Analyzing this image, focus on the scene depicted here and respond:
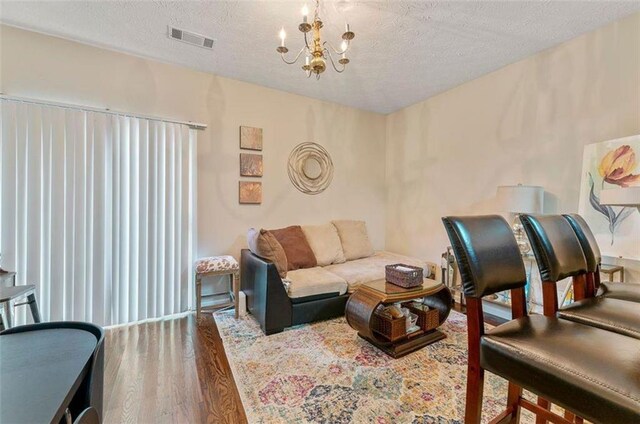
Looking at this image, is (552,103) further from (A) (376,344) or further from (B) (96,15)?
(B) (96,15)

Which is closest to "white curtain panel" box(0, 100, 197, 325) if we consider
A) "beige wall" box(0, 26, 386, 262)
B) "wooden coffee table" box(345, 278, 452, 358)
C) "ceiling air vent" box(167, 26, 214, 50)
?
"beige wall" box(0, 26, 386, 262)

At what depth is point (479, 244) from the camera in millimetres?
1181

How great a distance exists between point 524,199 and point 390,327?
1680 mm

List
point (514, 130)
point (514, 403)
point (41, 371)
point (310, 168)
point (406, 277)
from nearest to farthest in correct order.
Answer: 1. point (41, 371)
2. point (514, 403)
3. point (406, 277)
4. point (514, 130)
5. point (310, 168)

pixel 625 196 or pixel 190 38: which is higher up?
pixel 190 38

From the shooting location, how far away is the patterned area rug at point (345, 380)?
62.1 inches

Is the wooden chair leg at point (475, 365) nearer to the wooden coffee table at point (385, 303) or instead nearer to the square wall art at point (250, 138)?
the wooden coffee table at point (385, 303)

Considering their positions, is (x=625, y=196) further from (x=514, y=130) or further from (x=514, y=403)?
(x=514, y=130)

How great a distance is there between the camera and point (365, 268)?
10.9 ft

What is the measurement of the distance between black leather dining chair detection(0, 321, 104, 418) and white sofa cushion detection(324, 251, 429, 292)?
2330mm

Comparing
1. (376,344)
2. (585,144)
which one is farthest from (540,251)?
(585,144)

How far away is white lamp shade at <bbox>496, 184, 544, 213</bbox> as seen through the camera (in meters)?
2.48

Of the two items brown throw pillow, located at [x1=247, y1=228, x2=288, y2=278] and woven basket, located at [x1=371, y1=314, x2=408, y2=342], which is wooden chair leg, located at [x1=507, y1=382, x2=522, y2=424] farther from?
brown throw pillow, located at [x1=247, y1=228, x2=288, y2=278]

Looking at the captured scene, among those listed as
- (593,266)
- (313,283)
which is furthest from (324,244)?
(593,266)
